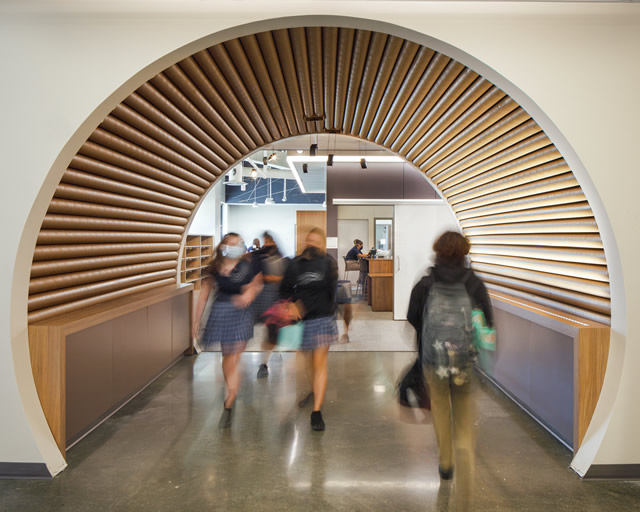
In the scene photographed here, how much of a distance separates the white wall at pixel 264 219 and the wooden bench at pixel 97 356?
13015 millimetres

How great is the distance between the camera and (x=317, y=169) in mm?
16438

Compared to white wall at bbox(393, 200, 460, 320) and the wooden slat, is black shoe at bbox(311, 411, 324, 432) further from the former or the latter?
white wall at bbox(393, 200, 460, 320)

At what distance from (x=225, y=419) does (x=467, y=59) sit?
3536mm

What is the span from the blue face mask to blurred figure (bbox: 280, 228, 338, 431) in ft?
1.65

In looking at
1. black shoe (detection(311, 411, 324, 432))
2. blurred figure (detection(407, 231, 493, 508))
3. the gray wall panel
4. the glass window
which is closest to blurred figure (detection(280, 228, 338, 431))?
black shoe (detection(311, 411, 324, 432))

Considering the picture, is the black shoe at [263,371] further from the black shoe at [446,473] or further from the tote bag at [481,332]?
the tote bag at [481,332]

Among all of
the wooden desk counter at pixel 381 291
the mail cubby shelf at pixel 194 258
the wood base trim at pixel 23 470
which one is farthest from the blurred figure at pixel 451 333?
the mail cubby shelf at pixel 194 258

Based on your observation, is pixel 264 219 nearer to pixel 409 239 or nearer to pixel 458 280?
pixel 409 239

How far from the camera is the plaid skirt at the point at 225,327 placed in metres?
3.79

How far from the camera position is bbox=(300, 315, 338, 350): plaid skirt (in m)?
3.64

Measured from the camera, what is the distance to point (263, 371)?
202 inches

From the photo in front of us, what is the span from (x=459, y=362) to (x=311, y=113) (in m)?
4.09

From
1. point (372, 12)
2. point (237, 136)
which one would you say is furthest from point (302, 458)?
point (237, 136)

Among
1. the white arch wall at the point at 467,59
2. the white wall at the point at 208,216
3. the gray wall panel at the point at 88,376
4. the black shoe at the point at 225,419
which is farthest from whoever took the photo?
the white wall at the point at 208,216
